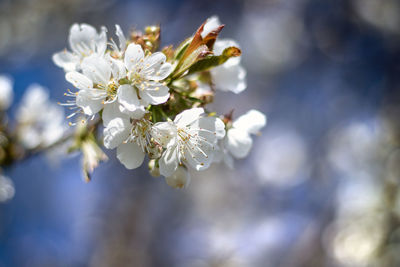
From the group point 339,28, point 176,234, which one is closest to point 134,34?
point 339,28

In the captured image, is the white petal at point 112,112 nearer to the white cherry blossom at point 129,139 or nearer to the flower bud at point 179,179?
the white cherry blossom at point 129,139

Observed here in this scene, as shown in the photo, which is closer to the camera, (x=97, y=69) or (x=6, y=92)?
(x=97, y=69)

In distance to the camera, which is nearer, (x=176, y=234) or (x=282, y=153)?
(x=176, y=234)

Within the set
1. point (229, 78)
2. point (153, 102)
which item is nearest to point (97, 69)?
point (153, 102)

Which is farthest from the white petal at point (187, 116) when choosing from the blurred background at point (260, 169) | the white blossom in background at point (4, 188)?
the blurred background at point (260, 169)

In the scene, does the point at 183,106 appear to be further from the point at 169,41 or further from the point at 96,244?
the point at 96,244

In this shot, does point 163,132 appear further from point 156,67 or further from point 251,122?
point 251,122
